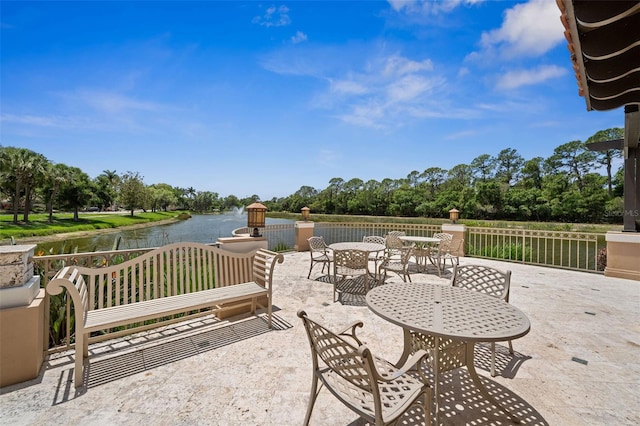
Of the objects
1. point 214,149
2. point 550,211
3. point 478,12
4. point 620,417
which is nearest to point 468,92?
point 478,12

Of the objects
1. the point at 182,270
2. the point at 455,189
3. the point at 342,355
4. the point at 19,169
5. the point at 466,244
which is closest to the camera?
the point at 342,355

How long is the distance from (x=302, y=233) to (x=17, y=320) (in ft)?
20.9

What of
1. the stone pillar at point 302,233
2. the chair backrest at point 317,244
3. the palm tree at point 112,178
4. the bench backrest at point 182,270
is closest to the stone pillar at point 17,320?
the bench backrest at point 182,270

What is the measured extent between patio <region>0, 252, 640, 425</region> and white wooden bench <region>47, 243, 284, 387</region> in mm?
245

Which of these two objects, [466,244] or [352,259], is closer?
[352,259]

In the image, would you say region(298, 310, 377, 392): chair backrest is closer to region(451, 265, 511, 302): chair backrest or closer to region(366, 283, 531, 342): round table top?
region(366, 283, 531, 342): round table top

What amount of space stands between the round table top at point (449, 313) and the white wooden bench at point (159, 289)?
1562mm

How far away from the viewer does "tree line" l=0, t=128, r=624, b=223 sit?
78.6 feet

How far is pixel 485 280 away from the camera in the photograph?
2.61 m

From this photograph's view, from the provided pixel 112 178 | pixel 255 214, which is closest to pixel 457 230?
pixel 255 214

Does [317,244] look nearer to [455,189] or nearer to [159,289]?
[159,289]

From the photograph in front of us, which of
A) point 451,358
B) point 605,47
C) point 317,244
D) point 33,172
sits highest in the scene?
point 33,172

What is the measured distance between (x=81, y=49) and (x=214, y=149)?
12928mm

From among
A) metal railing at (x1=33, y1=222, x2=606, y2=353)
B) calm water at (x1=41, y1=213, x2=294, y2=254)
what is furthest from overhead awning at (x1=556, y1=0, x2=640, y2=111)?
calm water at (x1=41, y1=213, x2=294, y2=254)
